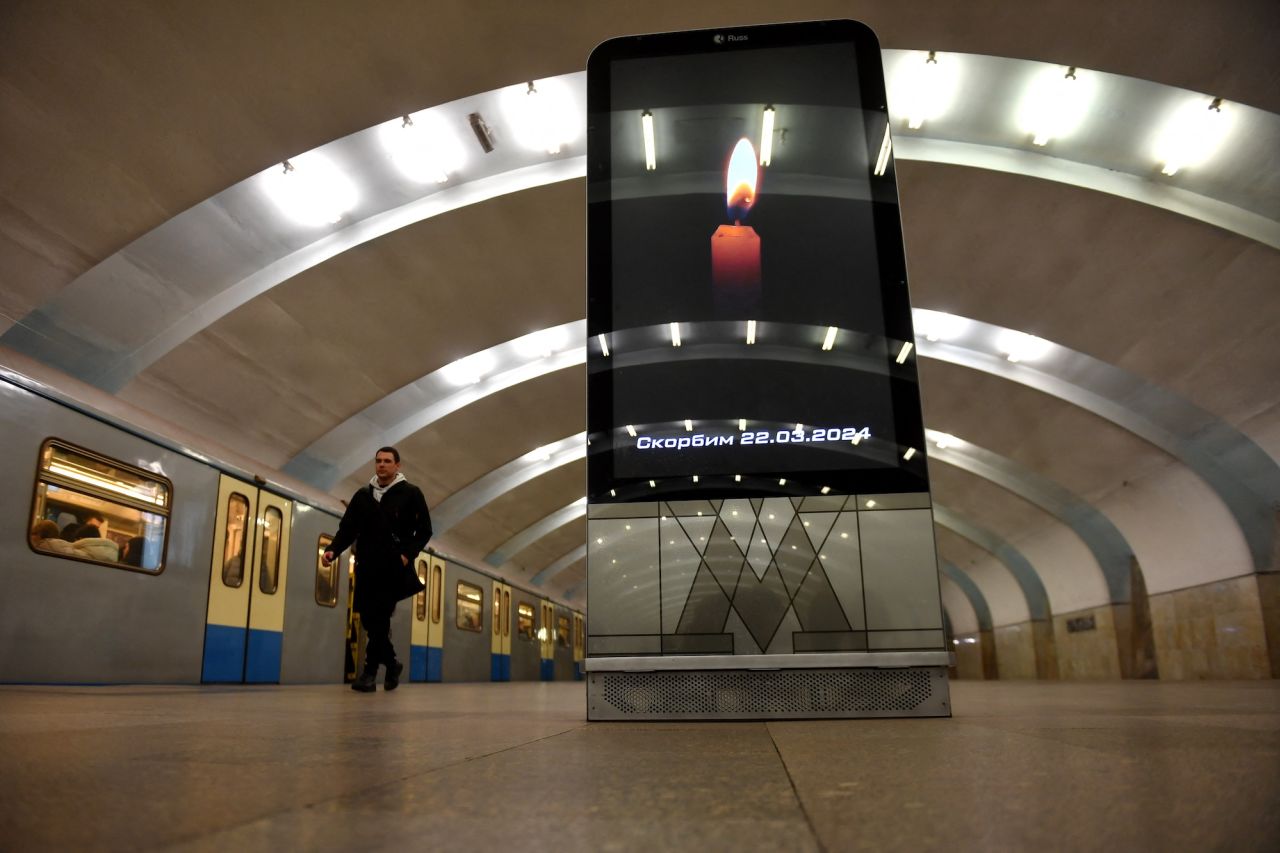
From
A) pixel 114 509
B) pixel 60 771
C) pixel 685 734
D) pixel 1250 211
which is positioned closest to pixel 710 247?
pixel 685 734

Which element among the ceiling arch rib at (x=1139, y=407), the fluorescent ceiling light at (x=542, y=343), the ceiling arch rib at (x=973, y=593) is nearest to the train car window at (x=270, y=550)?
the fluorescent ceiling light at (x=542, y=343)

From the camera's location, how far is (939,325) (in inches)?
650

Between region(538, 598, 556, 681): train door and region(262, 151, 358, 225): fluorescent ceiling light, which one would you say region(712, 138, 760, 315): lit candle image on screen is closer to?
region(262, 151, 358, 225): fluorescent ceiling light

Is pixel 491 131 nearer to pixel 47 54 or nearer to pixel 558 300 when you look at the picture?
pixel 558 300

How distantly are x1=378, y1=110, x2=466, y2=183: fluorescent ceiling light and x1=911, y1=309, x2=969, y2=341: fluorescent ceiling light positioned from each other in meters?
8.78

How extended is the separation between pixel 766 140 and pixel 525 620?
854 inches

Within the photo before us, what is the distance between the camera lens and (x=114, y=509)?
8.59m

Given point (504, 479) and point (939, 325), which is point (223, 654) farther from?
point (504, 479)

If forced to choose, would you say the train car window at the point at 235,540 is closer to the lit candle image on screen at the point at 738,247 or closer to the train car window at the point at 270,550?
the train car window at the point at 270,550

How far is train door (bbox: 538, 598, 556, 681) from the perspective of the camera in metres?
26.7

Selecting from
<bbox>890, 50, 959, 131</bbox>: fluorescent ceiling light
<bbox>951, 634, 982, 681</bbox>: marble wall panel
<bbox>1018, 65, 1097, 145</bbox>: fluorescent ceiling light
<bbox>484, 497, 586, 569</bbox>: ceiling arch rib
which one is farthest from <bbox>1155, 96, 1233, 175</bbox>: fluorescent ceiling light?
<bbox>951, 634, 982, 681</bbox>: marble wall panel

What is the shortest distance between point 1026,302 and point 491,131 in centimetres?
890

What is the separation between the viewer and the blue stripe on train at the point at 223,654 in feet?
32.7

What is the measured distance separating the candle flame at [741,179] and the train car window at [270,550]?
8.80 meters
